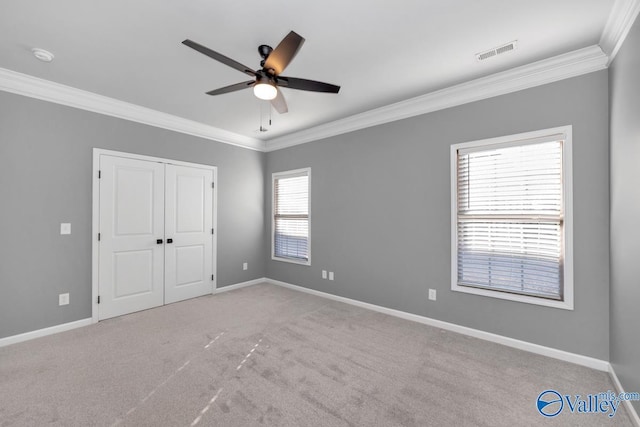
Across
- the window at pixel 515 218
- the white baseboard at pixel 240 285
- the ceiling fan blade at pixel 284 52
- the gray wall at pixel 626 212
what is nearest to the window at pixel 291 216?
the white baseboard at pixel 240 285

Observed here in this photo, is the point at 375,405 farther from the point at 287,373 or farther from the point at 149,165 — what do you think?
the point at 149,165

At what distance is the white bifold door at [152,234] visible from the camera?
3535mm

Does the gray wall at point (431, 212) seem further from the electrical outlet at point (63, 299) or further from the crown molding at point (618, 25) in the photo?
the electrical outlet at point (63, 299)

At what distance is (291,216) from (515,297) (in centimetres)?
348

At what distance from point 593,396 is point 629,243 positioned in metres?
1.17

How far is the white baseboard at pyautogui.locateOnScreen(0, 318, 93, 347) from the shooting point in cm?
284

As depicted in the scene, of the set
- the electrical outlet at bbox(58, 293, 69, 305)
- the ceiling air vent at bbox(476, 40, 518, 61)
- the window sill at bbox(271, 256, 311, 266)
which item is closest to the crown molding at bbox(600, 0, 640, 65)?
the ceiling air vent at bbox(476, 40, 518, 61)

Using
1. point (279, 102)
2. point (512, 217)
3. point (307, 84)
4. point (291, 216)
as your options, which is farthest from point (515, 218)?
point (291, 216)

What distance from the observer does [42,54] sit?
247 cm

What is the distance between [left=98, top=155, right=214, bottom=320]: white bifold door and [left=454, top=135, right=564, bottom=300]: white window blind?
381 cm

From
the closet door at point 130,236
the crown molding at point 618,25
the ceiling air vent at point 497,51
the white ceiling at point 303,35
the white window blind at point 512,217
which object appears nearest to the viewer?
the crown molding at point 618,25

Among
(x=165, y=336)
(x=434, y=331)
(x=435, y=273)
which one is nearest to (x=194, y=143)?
(x=165, y=336)

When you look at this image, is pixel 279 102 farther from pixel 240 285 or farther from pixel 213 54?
pixel 240 285

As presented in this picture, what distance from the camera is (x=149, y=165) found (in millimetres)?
3906
